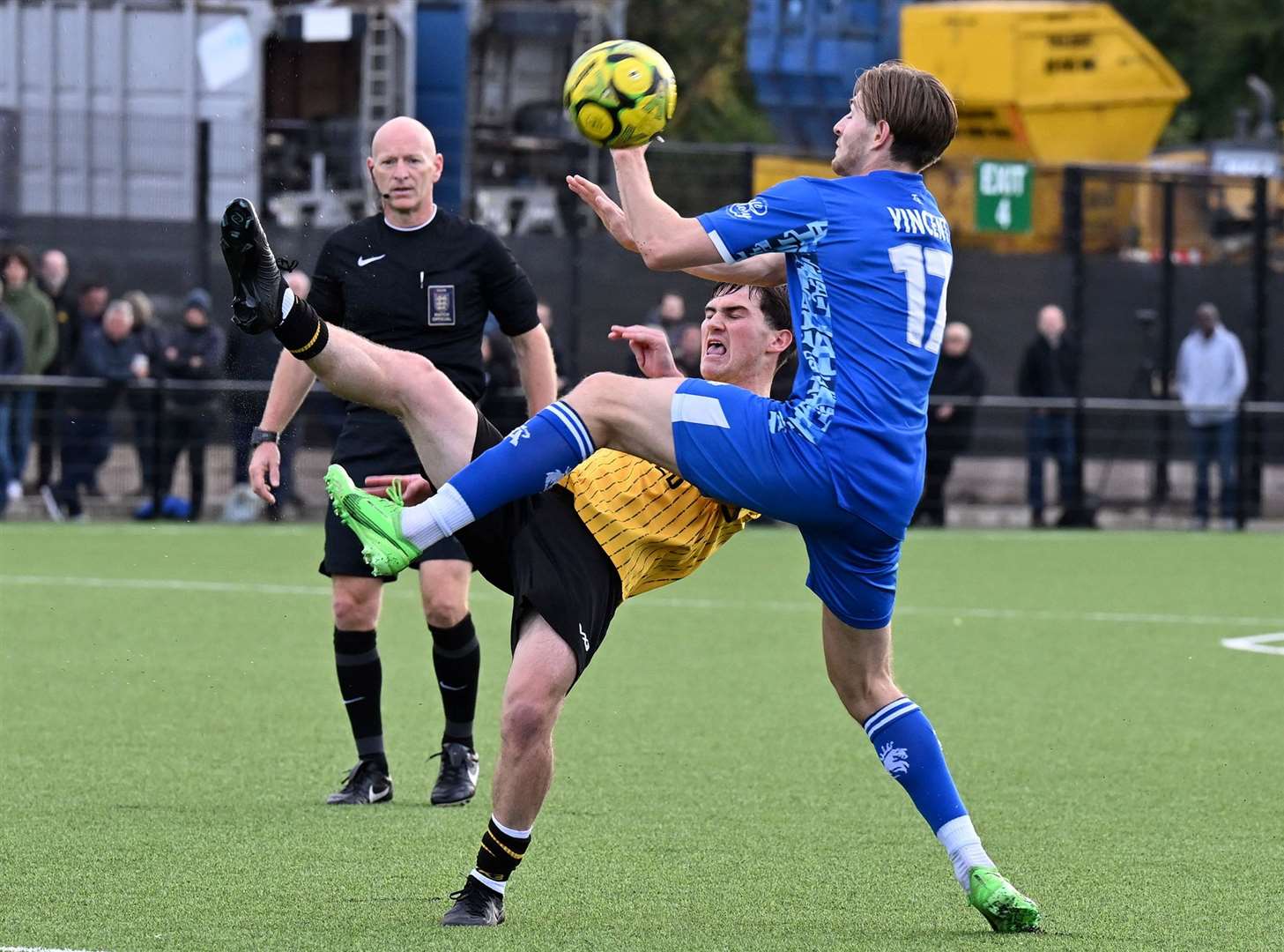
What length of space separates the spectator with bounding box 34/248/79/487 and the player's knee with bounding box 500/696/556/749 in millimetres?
13268

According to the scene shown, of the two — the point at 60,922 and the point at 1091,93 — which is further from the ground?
the point at 1091,93

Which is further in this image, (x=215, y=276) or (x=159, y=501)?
(x=215, y=276)

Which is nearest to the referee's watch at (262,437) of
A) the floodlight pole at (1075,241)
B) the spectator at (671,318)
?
the spectator at (671,318)

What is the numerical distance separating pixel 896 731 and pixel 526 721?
93 centimetres

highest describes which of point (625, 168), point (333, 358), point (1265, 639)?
point (625, 168)

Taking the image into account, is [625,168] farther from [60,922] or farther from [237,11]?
[237,11]

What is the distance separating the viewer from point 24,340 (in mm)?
17766

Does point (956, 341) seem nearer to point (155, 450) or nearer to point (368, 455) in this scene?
point (155, 450)

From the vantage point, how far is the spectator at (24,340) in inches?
696

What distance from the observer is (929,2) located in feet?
87.6

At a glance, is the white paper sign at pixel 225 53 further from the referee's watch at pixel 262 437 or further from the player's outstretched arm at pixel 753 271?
the player's outstretched arm at pixel 753 271

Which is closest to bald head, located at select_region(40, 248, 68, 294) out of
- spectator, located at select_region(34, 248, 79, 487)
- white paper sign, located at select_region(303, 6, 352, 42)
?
spectator, located at select_region(34, 248, 79, 487)

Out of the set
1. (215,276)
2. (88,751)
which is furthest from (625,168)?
(215,276)

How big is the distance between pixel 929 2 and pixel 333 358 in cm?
2216
